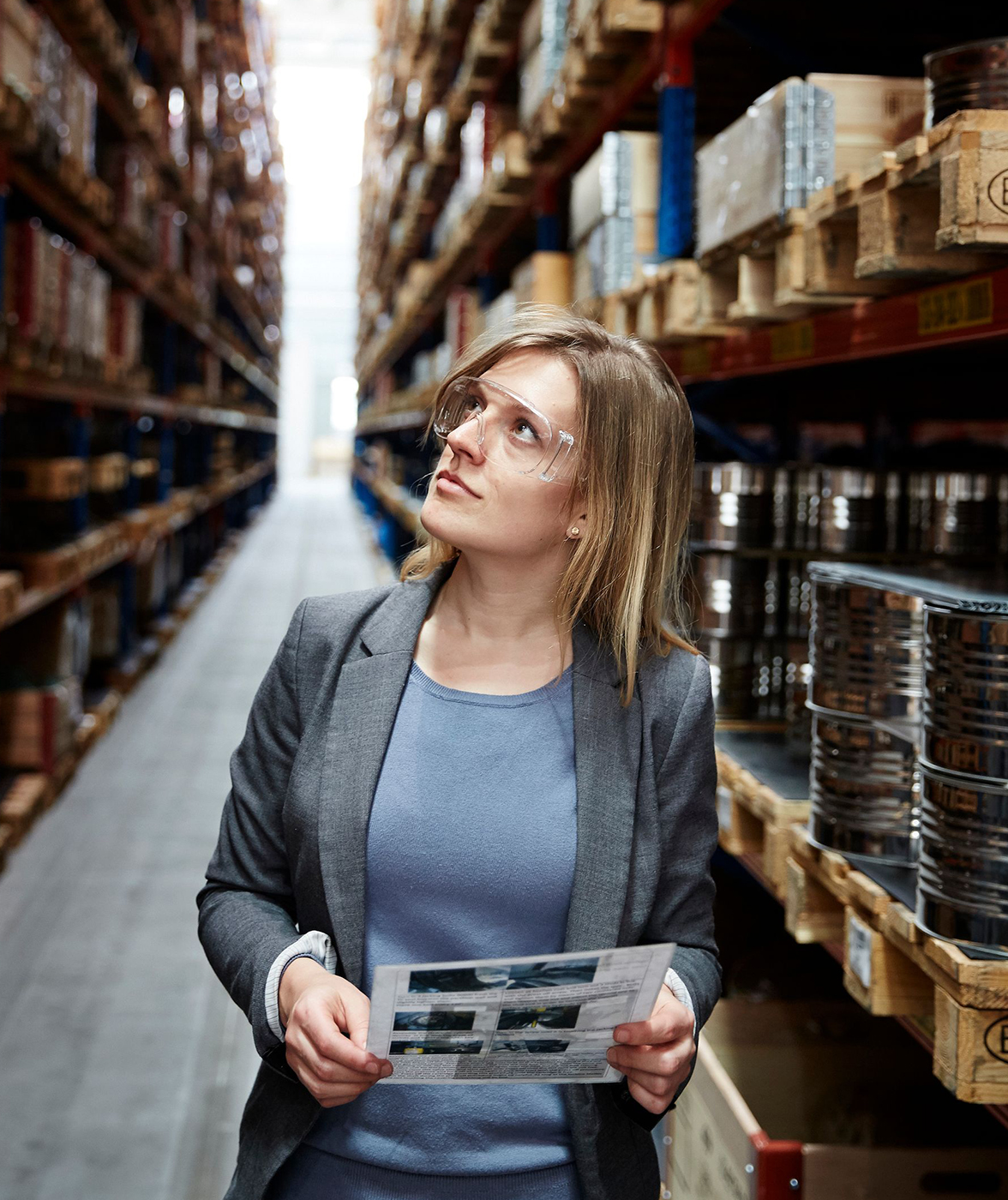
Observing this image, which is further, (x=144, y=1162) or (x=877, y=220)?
(x=144, y=1162)

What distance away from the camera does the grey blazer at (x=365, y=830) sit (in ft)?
4.92

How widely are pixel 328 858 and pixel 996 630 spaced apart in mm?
881

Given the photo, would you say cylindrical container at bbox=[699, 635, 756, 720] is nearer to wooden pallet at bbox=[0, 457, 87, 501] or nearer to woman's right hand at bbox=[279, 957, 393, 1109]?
woman's right hand at bbox=[279, 957, 393, 1109]

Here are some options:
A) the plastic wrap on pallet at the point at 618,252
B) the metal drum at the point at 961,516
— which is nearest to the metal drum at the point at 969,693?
the metal drum at the point at 961,516

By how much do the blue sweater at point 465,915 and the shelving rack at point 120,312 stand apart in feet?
9.85

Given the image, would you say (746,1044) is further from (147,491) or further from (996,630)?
(147,491)

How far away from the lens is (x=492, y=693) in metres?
1.60

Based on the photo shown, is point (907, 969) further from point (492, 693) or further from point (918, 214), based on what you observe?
point (918, 214)

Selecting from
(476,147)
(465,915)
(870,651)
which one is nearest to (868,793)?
(870,651)

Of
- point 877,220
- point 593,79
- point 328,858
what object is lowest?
point 328,858

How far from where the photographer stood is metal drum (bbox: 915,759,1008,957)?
1657 mm

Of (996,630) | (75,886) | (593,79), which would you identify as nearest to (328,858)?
(996,630)

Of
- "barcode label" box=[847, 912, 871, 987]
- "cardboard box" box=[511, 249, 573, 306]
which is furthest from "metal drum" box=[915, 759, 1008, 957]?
"cardboard box" box=[511, 249, 573, 306]

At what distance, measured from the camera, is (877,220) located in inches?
71.9
